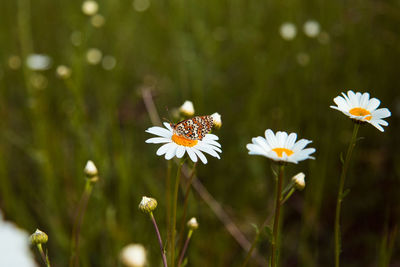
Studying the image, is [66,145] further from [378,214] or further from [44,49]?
[378,214]

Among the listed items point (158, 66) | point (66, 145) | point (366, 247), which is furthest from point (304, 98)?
point (66, 145)

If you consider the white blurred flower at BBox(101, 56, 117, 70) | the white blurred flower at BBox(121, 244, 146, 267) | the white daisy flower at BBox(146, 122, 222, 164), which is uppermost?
the white blurred flower at BBox(101, 56, 117, 70)

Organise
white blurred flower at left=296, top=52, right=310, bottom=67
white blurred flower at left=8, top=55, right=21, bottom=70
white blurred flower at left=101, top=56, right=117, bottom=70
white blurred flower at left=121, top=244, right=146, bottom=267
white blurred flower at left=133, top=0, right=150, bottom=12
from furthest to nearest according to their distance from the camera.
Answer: white blurred flower at left=133, top=0, right=150, bottom=12 < white blurred flower at left=101, top=56, right=117, bottom=70 < white blurred flower at left=8, top=55, right=21, bottom=70 < white blurred flower at left=296, top=52, right=310, bottom=67 < white blurred flower at left=121, top=244, right=146, bottom=267

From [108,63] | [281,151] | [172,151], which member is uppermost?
[108,63]

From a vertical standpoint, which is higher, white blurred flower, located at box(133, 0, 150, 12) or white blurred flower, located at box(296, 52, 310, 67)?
white blurred flower, located at box(133, 0, 150, 12)

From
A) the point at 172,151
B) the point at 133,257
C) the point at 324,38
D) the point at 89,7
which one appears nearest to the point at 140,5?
the point at 89,7

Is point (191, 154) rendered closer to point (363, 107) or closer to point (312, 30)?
point (363, 107)

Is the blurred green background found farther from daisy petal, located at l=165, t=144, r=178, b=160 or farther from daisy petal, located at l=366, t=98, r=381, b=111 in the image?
daisy petal, located at l=366, t=98, r=381, b=111

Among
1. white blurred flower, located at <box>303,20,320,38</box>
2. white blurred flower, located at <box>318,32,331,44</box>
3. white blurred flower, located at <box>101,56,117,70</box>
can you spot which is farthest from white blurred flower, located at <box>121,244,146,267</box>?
white blurred flower, located at <box>101,56,117,70</box>
